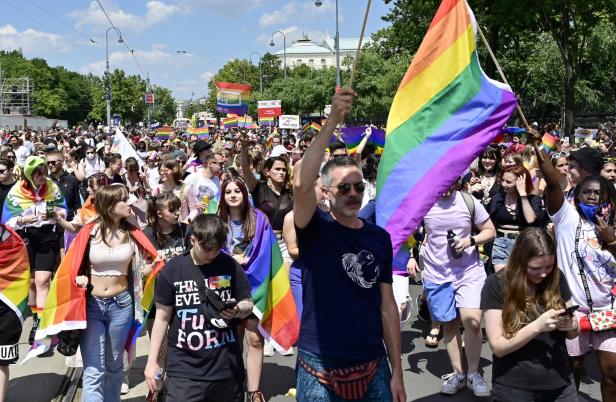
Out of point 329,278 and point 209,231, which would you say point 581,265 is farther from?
point 209,231

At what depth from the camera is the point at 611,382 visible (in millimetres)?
4344

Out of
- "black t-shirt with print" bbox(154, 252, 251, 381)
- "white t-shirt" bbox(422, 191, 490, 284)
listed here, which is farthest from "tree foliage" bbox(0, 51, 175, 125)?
"black t-shirt with print" bbox(154, 252, 251, 381)

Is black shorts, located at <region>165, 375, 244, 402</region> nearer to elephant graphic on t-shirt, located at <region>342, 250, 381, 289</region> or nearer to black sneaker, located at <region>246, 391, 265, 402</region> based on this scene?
black sneaker, located at <region>246, 391, 265, 402</region>

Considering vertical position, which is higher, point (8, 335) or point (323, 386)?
point (323, 386)

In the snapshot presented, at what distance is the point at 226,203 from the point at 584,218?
2.65m

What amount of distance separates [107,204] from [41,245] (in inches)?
112

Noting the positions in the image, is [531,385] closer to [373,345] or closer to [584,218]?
[373,345]

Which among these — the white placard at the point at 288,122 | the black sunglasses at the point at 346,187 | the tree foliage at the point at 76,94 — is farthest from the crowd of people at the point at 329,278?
the tree foliage at the point at 76,94

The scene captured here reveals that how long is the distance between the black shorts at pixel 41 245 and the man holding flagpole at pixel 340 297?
4.75 meters

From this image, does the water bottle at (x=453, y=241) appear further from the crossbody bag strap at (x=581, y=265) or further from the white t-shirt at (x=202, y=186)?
the white t-shirt at (x=202, y=186)

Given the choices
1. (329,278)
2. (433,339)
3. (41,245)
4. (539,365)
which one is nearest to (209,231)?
(329,278)

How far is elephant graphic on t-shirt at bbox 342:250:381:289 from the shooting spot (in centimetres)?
320

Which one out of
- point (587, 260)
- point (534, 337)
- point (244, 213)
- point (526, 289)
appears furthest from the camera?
point (244, 213)

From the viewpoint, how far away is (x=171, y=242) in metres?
5.66
